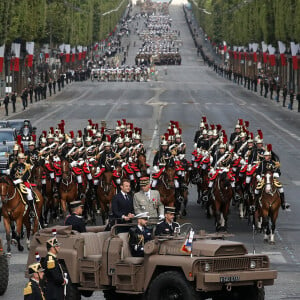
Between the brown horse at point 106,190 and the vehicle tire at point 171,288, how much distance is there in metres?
14.8

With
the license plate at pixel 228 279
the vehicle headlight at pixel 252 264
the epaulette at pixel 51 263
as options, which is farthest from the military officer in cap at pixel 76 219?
the license plate at pixel 228 279

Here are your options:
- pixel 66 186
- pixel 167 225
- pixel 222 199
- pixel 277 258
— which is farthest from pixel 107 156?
pixel 167 225

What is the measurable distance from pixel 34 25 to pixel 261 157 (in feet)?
296

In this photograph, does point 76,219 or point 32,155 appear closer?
point 76,219

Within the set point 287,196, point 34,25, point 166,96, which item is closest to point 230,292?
point 287,196

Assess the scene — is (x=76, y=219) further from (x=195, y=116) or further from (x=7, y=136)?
(x=195, y=116)

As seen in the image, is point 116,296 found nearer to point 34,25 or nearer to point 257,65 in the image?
point 34,25

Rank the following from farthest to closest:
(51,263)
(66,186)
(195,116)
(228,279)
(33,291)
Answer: (195,116) < (66,186) < (228,279) < (51,263) < (33,291)

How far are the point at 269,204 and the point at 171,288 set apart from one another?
41.6 feet

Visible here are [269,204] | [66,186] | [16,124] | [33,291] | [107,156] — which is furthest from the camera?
[16,124]

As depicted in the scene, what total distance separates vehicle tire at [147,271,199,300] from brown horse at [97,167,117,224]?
48.6 feet

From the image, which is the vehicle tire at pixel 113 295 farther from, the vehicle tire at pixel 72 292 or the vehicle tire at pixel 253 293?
the vehicle tire at pixel 253 293

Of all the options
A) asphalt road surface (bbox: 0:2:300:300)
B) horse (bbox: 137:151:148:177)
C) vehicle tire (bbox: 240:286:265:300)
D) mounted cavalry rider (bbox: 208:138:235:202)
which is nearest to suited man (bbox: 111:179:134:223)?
asphalt road surface (bbox: 0:2:300:300)

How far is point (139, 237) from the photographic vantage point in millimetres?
19812
